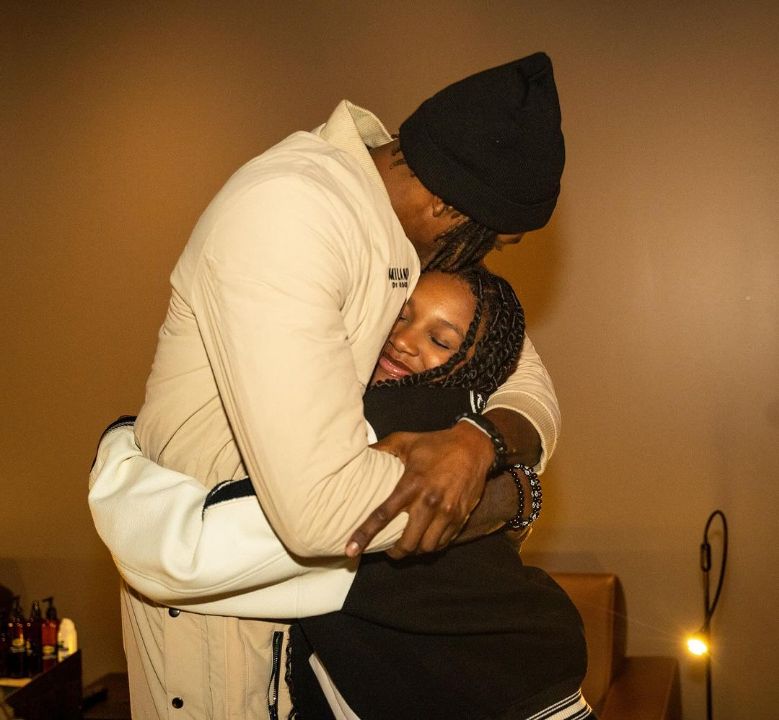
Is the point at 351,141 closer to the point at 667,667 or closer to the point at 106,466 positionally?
the point at 106,466

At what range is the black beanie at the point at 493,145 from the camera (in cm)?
147

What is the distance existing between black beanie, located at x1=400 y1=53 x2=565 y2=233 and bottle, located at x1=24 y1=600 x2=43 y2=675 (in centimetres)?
287

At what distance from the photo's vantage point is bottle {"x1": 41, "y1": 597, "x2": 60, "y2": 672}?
3.72 metres

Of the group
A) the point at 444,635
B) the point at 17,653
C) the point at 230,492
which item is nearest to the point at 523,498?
the point at 444,635

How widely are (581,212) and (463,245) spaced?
2342 mm

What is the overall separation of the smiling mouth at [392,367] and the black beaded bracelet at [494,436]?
11.4 inches

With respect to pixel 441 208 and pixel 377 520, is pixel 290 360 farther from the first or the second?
pixel 441 208

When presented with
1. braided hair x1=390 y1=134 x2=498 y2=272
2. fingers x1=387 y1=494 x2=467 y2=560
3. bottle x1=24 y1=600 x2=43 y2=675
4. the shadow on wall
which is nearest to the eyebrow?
braided hair x1=390 y1=134 x2=498 y2=272

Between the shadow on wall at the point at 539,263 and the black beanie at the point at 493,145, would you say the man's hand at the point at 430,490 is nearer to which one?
the black beanie at the point at 493,145

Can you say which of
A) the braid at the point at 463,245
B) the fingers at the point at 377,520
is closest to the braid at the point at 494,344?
the braid at the point at 463,245

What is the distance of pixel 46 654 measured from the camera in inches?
147

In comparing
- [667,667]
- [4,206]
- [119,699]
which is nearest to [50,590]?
[119,699]

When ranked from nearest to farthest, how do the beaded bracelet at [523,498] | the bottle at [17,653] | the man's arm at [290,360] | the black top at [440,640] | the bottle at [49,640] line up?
A: the man's arm at [290,360], the black top at [440,640], the beaded bracelet at [523,498], the bottle at [17,653], the bottle at [49,640]

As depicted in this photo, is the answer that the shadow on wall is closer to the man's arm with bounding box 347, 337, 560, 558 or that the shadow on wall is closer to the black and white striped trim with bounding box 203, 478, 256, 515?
the man's arm with bounding box 347, 337, 560, 558
